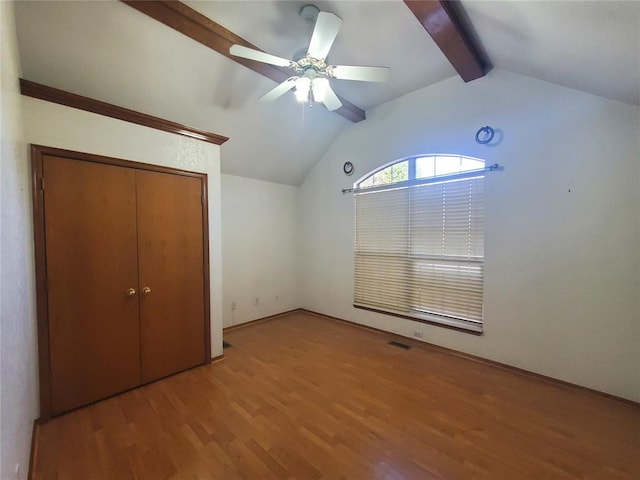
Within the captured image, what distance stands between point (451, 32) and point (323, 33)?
3.50ft

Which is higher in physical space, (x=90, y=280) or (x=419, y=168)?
(x=419, y=168)

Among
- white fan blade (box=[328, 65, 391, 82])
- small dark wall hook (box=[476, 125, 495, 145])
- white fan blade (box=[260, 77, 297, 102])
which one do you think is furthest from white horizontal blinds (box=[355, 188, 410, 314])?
white fan blade (box=[260, 77, 297, 102])

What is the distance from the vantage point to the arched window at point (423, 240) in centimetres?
286

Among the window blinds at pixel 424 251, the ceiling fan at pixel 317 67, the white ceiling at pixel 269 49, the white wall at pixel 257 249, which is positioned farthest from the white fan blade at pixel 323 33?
the white wall at pixel 257 249

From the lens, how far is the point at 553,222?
237 centimetres

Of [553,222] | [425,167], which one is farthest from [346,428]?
[425,167]

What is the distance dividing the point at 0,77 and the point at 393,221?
3379mm

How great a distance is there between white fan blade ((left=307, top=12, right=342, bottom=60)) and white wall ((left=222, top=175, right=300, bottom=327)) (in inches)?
95.0

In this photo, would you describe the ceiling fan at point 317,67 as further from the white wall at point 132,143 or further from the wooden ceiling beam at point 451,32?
the white wall at point 132,143

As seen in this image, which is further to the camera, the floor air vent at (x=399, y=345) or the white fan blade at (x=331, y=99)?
the floor air vent at (x=399, y=345)

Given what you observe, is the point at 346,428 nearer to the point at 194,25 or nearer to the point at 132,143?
the point at 132,143

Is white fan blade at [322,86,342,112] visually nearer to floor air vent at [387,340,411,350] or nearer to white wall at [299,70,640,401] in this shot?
white wall at [299,70,640,401]

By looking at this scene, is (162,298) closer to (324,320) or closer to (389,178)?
(324,320)

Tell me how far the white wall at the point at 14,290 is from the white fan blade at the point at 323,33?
155 centimetres
